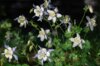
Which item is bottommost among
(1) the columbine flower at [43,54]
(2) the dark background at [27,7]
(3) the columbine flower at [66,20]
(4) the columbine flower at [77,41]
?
(1) the columbine flower at [43,54]

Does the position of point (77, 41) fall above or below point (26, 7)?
below

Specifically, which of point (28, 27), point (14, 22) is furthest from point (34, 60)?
point (14, 22)

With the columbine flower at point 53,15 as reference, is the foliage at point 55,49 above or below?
below

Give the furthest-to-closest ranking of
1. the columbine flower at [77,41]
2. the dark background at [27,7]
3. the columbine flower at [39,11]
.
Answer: the dark background at [27,7] → the columbine flower at [39,11] → the columbine flower at [77,41]

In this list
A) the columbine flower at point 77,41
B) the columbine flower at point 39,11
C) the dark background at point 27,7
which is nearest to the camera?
the columbine flower at point 77,41

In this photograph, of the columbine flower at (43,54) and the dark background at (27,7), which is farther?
the dark background at (27,7)

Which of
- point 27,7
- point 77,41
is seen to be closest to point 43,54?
point 77,41

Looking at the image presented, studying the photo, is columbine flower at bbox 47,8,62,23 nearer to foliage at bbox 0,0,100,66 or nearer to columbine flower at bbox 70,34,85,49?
foliage at bbox 0,0,100,66

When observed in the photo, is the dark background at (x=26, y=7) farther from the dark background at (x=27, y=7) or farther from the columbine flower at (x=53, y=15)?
the columbine flower at (x=53, y=15)

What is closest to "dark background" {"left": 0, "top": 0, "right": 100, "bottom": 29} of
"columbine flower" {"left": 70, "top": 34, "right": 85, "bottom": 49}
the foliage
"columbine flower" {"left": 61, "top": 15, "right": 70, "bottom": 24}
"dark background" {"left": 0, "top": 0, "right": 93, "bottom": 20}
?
"dark background" {"left": 0, "top": 0, "right": 93, "bottom": 20}

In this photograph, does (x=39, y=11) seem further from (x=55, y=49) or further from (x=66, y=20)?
(x=55, y=49)

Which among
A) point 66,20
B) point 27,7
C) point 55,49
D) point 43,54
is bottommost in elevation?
point 43,54

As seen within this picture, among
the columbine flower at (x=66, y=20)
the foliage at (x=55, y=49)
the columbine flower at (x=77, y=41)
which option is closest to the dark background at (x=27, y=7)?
the foliage at (x=55, y=49)
